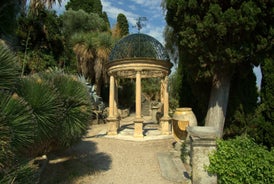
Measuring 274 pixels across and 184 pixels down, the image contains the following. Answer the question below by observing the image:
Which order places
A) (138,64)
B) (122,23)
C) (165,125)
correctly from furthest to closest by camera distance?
(122,23) → (165,125) → (138,64)

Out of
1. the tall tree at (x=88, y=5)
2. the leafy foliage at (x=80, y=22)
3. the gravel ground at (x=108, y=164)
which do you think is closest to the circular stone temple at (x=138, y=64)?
the gravel ground at (x=108, y=164)

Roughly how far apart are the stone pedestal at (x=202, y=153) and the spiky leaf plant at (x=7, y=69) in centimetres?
383

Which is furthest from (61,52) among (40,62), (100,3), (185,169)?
(100,3)

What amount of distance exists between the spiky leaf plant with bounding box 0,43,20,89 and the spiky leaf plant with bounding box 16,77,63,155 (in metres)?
0.52

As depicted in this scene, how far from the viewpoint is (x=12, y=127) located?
3.90 meters

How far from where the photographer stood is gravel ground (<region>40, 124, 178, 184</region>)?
671 cm

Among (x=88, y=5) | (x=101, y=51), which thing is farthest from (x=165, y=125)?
(x=88, y=5)

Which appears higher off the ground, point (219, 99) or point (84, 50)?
point (84, 50)

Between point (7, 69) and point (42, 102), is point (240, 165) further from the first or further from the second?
point (7, 69)

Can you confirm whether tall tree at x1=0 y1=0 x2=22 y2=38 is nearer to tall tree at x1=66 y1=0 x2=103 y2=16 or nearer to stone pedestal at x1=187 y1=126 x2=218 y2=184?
stone pedestal at x1=187 y1=126 x2=218 y2=184

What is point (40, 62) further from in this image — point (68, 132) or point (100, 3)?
point (100, 3)

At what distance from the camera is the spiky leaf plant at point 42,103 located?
5294 mm

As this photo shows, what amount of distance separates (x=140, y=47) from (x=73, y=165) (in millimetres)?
8688

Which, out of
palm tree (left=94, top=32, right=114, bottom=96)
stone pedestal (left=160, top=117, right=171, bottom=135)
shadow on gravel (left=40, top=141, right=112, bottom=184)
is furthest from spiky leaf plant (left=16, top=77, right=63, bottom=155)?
palm tree (left=94, top=32, right=114, bottom=96)
